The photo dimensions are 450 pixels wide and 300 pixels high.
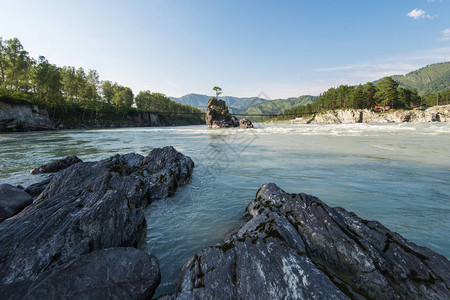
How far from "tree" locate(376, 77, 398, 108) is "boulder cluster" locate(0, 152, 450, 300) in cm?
12486

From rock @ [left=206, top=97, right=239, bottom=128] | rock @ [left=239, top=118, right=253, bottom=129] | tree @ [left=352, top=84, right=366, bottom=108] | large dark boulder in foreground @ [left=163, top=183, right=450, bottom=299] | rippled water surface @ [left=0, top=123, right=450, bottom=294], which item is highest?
tree @ [left=352, top=84, right=366, bottom=108]

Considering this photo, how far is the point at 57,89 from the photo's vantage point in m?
66.4

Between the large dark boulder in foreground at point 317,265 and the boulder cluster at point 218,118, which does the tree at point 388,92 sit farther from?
the large dark boulder in foreground at point 317,265

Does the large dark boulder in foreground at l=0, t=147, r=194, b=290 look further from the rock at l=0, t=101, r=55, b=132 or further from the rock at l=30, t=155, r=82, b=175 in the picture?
the rock at l=0, t=101, r=55, b=132

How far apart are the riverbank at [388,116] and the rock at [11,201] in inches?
4631

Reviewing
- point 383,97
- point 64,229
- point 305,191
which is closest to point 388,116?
point 383,97

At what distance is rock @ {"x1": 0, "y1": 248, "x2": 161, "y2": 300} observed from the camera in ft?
9.21

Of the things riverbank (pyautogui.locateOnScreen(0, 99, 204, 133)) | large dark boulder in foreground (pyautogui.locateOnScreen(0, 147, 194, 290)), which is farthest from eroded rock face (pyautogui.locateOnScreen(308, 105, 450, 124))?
riverbank (pyautogui.locateOnScreen(0, 99, 204, 133))

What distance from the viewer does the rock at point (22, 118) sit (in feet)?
153

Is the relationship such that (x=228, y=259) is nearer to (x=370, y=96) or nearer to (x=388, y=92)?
(x=388, y=92)

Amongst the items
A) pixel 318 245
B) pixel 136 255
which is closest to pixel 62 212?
pixel 136 255

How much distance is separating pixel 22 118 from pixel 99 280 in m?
72.7

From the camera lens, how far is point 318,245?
4.37 meters

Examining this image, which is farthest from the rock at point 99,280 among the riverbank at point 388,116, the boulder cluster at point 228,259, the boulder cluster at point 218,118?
the riverbank at point 388,116
